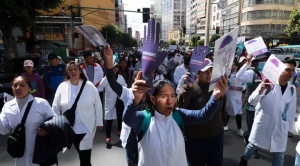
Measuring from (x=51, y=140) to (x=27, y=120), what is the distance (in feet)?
1.16

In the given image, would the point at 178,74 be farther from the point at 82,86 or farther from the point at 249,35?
the point at 249,35

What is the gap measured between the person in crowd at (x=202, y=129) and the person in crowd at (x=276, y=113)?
0.71 meters

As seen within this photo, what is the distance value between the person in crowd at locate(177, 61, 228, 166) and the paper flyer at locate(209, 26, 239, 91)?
962mm

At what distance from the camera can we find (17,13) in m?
9.79

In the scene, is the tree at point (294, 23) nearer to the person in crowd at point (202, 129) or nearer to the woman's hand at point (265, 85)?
the woman's hand at point (265, 85)

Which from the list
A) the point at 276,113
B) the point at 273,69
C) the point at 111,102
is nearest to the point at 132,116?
the point at 273,69

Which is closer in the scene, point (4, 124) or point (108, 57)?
point (108, 57)

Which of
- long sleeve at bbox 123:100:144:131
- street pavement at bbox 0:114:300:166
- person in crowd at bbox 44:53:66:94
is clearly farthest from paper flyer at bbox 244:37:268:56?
person in crowd at bbox 44:53:66:94

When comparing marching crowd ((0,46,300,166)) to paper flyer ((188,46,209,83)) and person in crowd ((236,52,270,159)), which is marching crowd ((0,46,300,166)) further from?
person in crowd ((236,52,270,159))

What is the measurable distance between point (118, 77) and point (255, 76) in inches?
100

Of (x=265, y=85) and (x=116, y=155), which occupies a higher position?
(x=265, y=85)

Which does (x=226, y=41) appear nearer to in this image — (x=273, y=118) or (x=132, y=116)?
(x=132, y=116)

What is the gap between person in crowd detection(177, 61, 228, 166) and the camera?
2.79 m

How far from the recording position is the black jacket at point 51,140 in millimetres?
2514
